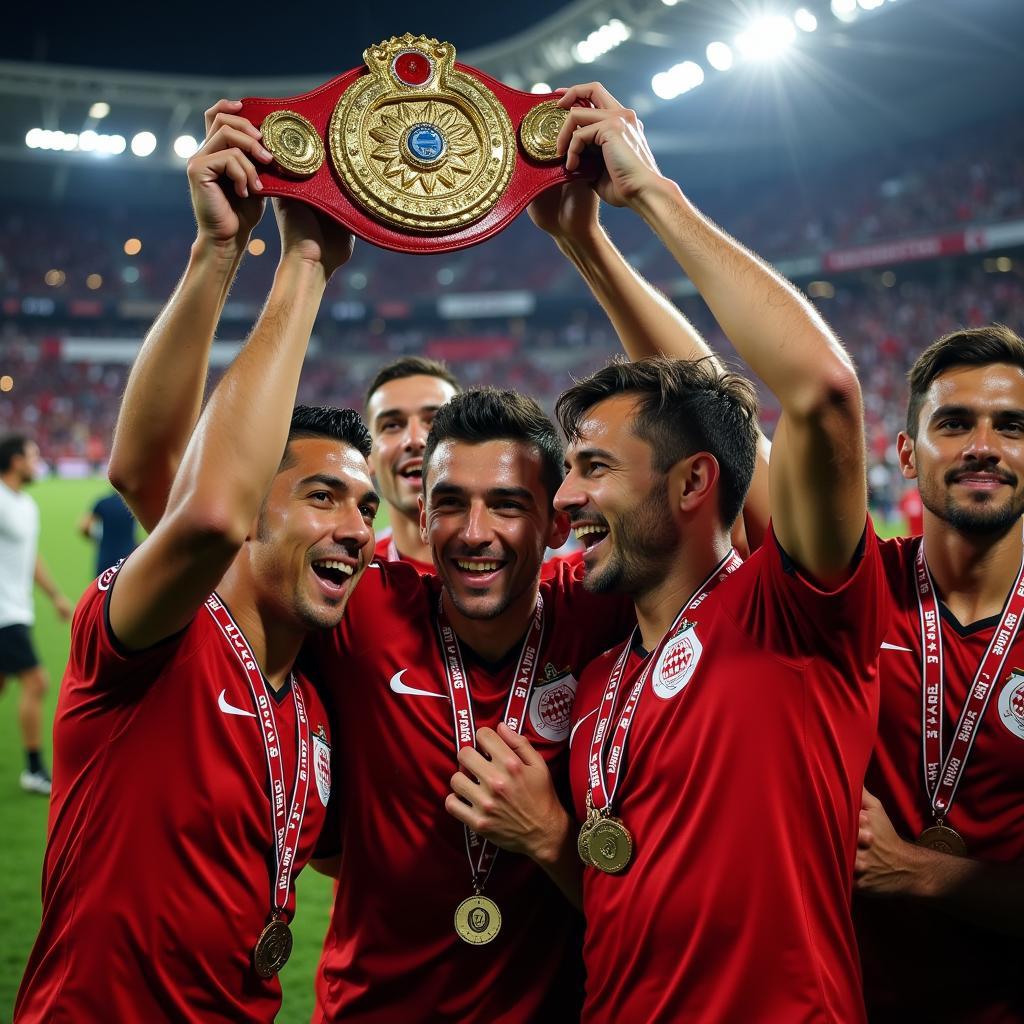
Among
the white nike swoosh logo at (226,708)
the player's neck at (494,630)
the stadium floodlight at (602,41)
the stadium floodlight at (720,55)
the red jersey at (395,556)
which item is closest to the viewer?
the white nike swoosh logo at (226,708)

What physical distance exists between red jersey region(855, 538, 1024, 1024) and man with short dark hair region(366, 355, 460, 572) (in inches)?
85.9

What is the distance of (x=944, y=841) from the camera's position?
7.32 feet

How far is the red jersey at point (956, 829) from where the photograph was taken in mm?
2277

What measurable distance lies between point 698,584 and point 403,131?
122 centimetres

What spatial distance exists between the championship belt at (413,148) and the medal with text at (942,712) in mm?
1436

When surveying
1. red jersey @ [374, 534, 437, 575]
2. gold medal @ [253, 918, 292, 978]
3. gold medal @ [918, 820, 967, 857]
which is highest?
red jersey @ [374, 534, 437, 575]

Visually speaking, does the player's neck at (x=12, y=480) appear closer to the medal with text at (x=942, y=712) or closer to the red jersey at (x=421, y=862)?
the red jersey at (x=421, y=862)

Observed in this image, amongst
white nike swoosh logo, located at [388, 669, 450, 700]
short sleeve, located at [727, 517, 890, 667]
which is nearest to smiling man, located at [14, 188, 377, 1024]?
white nike swoosh logo, located at [388, 669, 450, 700]

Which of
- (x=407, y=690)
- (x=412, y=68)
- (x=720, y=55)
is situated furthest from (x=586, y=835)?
(x=720, y=55)

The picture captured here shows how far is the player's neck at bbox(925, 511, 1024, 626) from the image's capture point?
245cm

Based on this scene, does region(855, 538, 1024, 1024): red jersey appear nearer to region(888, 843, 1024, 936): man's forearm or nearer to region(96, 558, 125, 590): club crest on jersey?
region(888, 843, 1024, 936): man's forearm

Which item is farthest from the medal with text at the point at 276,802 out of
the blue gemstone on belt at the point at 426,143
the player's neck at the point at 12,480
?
the player's neck at the point at 12,480

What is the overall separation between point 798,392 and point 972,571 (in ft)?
3.22

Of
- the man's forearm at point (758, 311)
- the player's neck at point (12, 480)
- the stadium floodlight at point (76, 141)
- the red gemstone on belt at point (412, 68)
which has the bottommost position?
the player's neck at point (12, 480)
